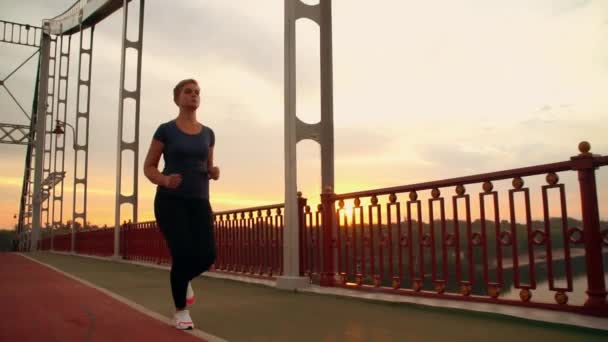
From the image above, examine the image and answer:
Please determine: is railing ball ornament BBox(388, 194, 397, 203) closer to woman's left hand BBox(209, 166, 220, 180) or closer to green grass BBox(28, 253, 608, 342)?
green grass BBox(28, 253, 608, 342)

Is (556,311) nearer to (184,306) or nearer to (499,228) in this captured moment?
(499,228)

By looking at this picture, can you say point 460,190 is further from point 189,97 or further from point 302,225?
point 302,225

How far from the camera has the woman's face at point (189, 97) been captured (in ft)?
12.0

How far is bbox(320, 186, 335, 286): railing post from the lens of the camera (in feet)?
19.8

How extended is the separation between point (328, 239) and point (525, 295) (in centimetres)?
265

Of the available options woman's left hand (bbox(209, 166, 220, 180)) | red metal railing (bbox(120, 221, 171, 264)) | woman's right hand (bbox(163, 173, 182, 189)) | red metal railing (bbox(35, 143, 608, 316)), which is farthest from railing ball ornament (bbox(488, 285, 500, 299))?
red metal railing (bbox(120, 221, 171, 264))

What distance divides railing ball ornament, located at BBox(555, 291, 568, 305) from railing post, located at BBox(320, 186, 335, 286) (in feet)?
9.34

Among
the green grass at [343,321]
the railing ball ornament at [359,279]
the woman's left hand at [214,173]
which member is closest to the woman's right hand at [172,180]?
the woman's left hand at [214,173]

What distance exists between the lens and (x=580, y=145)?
3498 mm

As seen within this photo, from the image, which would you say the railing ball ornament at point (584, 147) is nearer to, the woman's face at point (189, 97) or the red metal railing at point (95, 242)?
the woman's face at point (189, 97)

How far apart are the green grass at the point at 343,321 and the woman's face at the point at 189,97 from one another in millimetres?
1546

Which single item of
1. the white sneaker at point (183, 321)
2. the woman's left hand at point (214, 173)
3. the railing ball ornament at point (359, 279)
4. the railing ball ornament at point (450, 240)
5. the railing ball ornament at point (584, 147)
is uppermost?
the railing ball ornament at point (584, 147)

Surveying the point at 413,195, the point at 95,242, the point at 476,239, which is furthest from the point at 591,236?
the point at 95,242

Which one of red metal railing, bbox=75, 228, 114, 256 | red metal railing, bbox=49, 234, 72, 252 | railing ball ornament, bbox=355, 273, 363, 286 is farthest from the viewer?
red metal railing, bbox=49, 234, 72, 252
